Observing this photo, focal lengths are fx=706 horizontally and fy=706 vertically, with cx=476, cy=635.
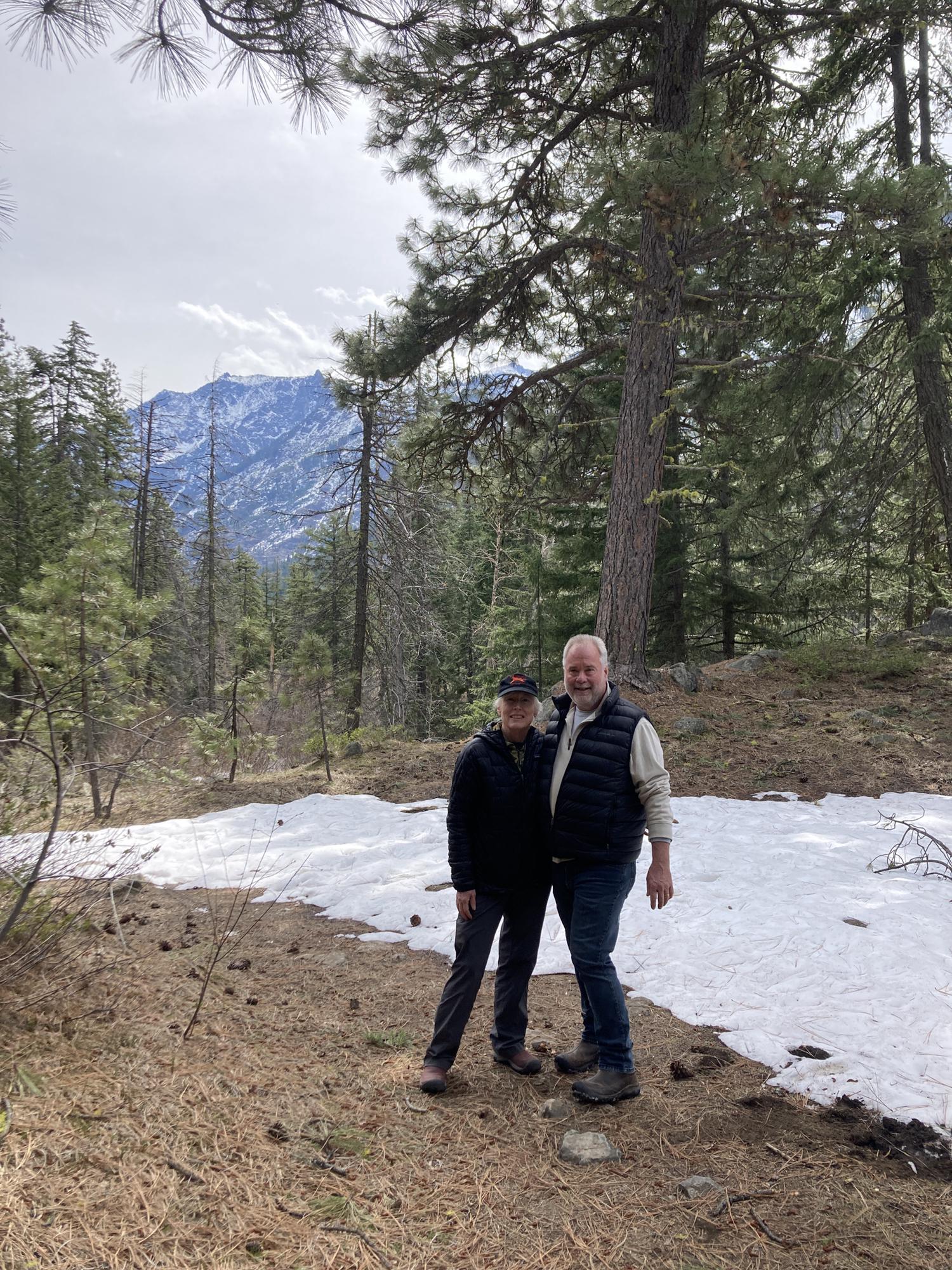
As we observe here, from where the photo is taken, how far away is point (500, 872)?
10.00 ft

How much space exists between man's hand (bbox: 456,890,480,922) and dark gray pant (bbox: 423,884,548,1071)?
0.08 feet

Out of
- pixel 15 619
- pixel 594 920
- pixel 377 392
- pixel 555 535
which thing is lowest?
pixel 594 920

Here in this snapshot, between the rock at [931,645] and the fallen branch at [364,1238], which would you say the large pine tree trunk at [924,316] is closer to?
the rock at [931,645]

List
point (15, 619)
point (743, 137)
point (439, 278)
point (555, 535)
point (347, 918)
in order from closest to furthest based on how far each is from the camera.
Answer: point (347, 918) → point (743, 137) → point (15, 619) → point (439, 278) → point (555, 535)

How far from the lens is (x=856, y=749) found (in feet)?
26.8

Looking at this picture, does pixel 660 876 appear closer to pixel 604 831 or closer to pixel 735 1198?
pixel 604 831

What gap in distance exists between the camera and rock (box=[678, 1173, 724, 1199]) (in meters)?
2.27

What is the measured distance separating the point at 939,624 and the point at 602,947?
40.5ft

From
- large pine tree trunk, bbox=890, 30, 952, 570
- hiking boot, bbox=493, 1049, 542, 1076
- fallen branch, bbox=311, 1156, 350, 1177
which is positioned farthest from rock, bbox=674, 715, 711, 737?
fallen branch, bbox=311, 1156, 350, 1177

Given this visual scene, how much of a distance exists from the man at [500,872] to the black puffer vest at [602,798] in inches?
6.8

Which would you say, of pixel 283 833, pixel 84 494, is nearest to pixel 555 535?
pixel 283 833

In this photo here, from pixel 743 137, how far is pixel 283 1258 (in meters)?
8.39

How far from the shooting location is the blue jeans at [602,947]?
113 inches

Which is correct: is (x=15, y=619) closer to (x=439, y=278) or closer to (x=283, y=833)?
(x=283, y=833)
